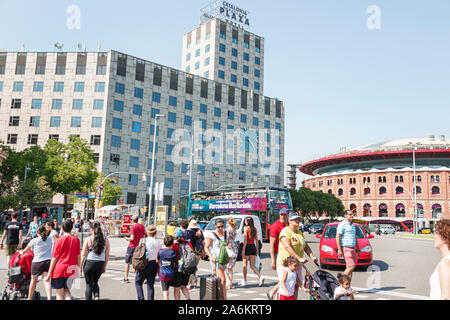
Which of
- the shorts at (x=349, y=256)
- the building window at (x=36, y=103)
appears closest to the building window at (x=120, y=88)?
the building window at (x=36, y=103)

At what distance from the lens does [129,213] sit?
35531 mm

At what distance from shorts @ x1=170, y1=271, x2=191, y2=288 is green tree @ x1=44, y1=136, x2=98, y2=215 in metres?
40.8

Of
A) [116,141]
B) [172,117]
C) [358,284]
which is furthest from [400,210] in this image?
[358,284]

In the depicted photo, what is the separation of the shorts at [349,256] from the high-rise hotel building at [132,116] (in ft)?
159

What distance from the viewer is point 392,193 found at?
3524 inches

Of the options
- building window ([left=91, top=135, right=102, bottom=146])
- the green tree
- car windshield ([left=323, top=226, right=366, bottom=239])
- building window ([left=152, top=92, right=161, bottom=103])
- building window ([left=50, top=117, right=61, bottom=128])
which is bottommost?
car windshield ([left=323, top=226, right=366, bottom=239])

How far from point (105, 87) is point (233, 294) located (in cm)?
5510

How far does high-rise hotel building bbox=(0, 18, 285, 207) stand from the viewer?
193 feet

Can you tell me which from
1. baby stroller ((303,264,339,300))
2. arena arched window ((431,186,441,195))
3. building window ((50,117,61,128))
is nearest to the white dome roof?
arena arched window ((431,186,441,195))

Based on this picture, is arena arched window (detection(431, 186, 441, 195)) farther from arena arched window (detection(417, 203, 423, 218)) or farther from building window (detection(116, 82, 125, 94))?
building window (detection(116, 82, 125, 94))

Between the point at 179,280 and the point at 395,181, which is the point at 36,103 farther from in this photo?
the point at 395,181

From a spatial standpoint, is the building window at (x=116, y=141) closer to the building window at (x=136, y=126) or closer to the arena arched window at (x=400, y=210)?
the building window at (x=136, y=126)

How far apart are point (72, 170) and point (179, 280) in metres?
42.2
